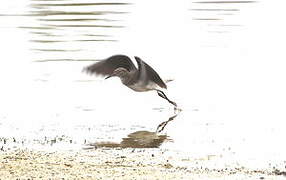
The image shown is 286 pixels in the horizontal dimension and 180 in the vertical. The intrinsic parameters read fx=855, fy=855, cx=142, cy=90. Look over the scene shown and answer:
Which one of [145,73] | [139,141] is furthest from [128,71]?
[139,141]

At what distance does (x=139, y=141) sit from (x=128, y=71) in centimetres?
88

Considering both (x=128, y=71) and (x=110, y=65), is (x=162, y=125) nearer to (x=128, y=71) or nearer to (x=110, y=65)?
(x=128, y=71)

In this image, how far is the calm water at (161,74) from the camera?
886 cm

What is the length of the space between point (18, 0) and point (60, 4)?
1.48 m

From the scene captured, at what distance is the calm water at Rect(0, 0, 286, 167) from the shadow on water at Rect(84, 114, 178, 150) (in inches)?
0.8

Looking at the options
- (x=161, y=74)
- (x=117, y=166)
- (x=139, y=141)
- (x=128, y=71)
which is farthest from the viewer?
(x=161, y=74)

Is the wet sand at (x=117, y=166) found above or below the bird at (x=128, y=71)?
below

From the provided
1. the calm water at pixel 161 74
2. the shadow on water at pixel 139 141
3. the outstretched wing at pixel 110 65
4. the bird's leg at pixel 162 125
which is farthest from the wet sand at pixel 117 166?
the outstretched wing at pixel 110 65

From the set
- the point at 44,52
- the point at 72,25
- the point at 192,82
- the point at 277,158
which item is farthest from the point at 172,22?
the point at 277,158

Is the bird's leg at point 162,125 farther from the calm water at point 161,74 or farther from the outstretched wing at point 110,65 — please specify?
the outstretched wing at point 110,65

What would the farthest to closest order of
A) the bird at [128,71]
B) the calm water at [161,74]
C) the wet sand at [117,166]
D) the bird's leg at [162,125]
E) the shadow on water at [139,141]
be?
the bird's leg at [162,125] → the bird at [128,71] → the calm water at [161,74] → the shadow on water at [139,141] → the wet sand at [117,166]

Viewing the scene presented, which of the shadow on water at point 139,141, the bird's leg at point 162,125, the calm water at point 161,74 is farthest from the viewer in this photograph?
the bird's leg at point 162,125

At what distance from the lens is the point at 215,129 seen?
9.12 metres

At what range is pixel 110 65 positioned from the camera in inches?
366
